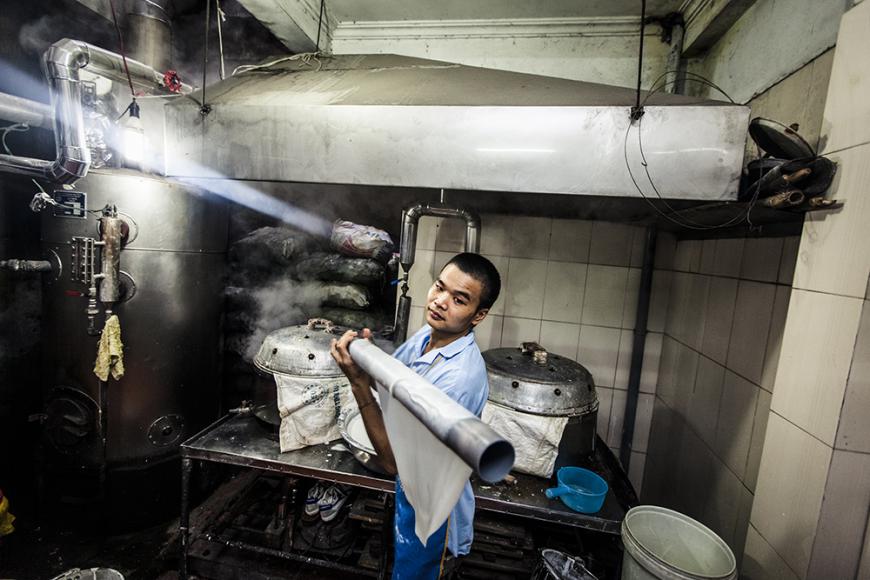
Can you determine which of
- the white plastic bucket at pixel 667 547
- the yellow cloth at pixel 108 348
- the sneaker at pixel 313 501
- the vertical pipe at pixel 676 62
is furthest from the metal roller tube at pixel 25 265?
the vertical pipe at pixel 676 62

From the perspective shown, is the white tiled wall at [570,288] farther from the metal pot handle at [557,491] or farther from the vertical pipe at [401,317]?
the metal pot handle at [557,491]

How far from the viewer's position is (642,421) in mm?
3283

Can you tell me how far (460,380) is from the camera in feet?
4.78

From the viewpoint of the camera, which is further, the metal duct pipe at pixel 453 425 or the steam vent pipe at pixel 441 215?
the steam vent pipe at pixel 441 215

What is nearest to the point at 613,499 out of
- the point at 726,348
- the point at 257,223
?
the point at 726,348

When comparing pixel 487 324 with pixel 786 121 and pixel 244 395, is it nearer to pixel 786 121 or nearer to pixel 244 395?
pixel 786 121

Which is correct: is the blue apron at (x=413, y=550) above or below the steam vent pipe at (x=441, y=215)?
below

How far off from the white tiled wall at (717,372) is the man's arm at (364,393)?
1924mm

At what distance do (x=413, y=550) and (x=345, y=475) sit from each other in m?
0.61

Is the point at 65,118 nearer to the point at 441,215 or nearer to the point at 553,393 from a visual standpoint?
the point at 441,215

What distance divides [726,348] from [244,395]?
423cm

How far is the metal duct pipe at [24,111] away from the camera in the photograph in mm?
2391

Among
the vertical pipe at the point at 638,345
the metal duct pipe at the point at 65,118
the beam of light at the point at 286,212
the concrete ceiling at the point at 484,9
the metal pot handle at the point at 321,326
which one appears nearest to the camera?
the metal duct pipe at the point at 65,118

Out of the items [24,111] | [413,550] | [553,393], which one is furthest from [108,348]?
[553,393]
